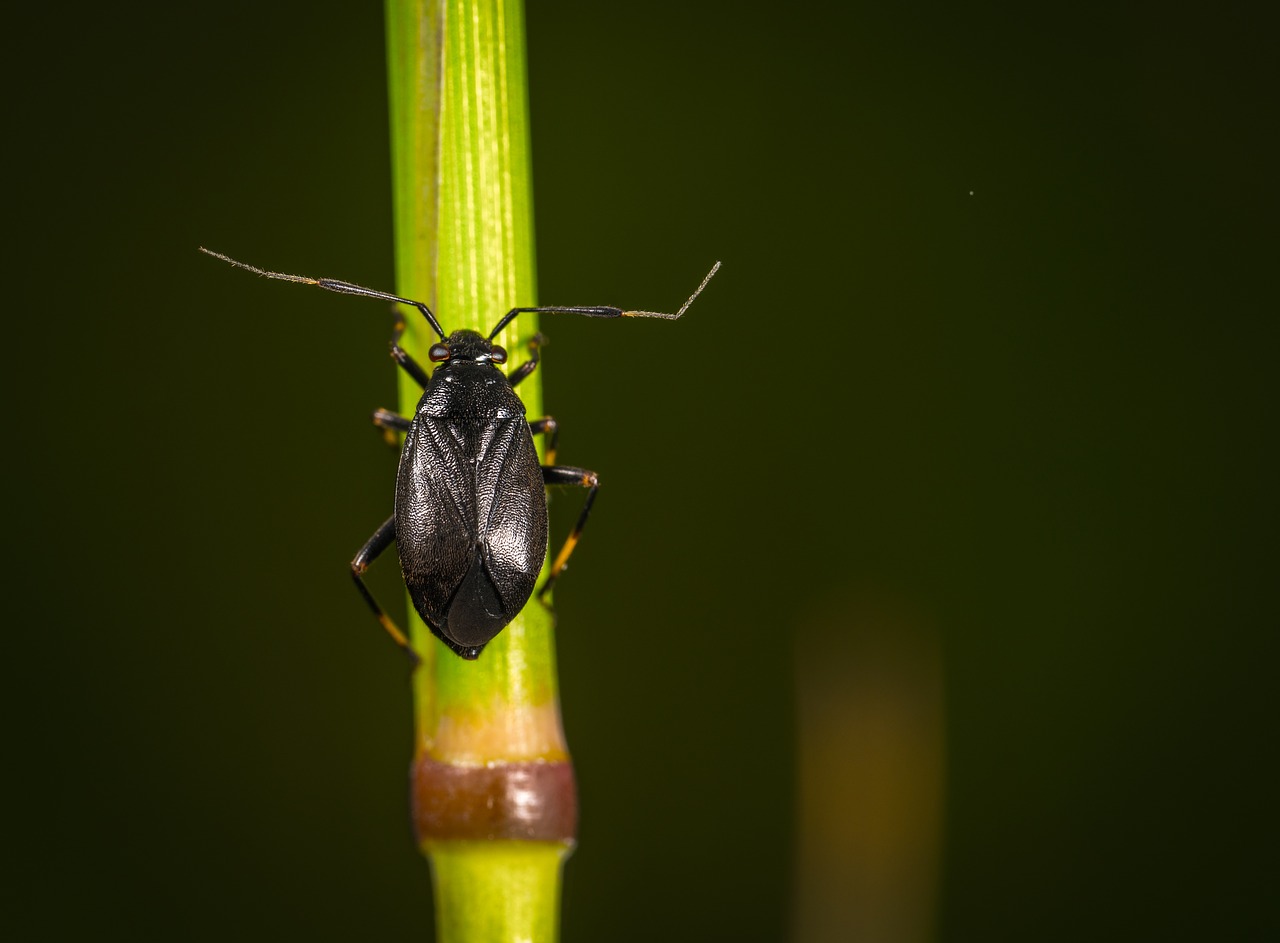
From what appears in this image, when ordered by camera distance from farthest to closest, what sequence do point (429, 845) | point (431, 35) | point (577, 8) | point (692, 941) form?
point (577, 8), point (692, 941), point (429, 845), point (431, 35)

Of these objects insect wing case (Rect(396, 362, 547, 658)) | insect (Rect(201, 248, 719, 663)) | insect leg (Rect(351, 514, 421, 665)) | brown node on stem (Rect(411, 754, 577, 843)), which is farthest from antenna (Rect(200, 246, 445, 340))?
brown node on stem (Rect(411, 754, 577, 843))

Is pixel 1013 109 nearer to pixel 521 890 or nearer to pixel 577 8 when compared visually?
pixel 577 8

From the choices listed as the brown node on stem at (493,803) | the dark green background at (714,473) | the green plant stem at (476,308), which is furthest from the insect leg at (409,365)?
the dark green background at (714,473)

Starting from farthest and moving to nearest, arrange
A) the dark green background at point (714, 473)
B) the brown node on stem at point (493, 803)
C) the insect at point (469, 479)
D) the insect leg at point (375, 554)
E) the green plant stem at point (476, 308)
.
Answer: the dark green background at point (714, 473) → the insect leg at point (375, 554) → the insect at point (469, 479) → the brown node on stem at point (493, 803) → the green plant stem at point (476, 308)

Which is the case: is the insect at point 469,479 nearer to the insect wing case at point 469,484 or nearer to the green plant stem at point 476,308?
the insect wing case at point 469,484

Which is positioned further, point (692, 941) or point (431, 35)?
point (692, 941)

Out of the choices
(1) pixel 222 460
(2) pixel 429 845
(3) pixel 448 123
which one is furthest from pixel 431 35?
(1) pixel 222 460

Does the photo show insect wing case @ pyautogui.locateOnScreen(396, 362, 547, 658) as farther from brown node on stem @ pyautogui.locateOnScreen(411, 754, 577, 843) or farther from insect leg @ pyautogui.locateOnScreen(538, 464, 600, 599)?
brown node on stem @ pyautogui.locateOnScreen(411, 754, 577, 843)

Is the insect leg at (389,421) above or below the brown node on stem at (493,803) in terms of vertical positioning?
above
